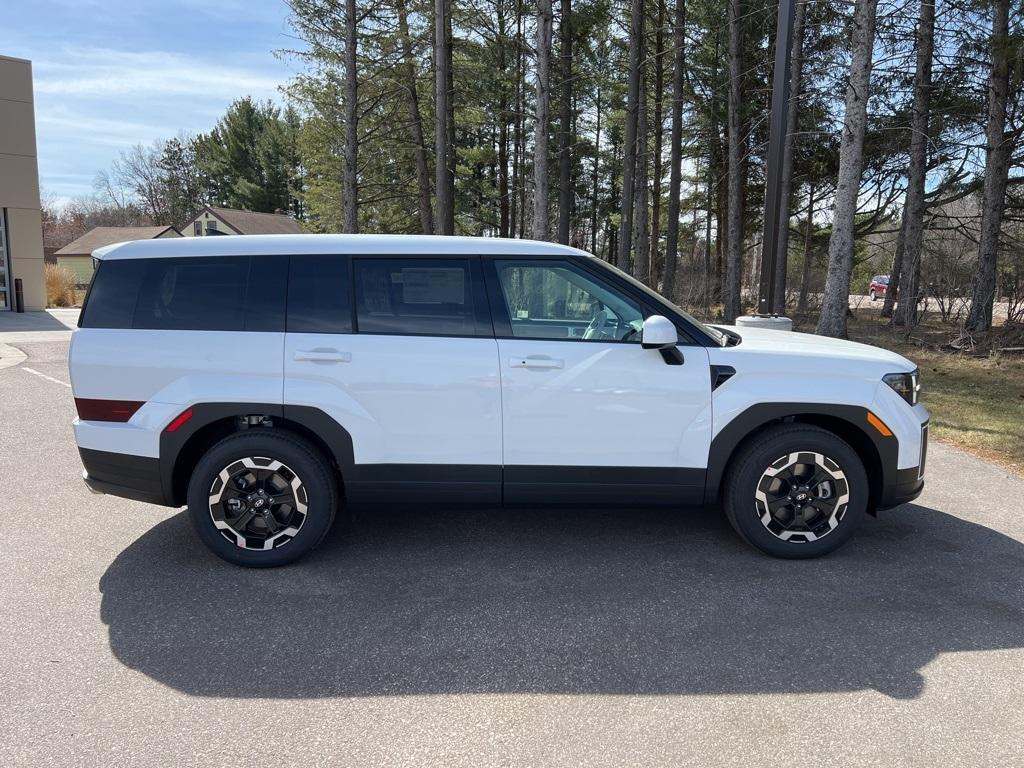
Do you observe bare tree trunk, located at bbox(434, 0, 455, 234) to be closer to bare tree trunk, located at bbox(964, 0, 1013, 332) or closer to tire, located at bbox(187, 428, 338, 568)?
bare tree trunk, located at bbox(964, 0, 1013, 332)

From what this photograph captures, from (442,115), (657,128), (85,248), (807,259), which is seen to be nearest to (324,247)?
(442,115)

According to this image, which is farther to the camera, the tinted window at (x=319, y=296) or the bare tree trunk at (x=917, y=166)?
the bare tree trunk at (x=917, y=166)

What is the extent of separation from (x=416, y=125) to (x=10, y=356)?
54.0 feet

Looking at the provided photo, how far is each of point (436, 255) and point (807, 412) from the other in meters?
2.40

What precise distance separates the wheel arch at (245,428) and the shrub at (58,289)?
Answer: 1054 inches

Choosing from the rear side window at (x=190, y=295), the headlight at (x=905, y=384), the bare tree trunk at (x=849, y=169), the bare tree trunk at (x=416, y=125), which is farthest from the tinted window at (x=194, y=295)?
the bare tree trunk at (x=416, y=125)

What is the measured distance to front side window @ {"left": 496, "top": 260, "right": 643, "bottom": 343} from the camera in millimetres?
4332

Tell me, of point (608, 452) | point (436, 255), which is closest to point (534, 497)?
point (608, 452)

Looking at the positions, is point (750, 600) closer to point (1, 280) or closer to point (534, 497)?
point (534, 497)

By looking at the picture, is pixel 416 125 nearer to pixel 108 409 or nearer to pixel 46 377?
pixel 46 377

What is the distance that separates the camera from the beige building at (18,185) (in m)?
22.7

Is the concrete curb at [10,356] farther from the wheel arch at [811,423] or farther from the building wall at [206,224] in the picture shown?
the building wall at [206,224]

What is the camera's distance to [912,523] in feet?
17.0

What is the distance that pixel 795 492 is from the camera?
4.39m
